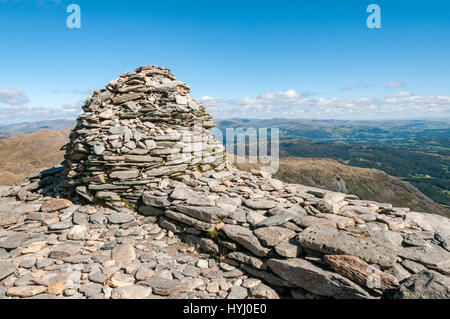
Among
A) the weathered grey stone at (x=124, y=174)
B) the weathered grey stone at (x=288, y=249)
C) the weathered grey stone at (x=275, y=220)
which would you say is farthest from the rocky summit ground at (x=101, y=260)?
the weathered grey stone at (x=275, y=220)

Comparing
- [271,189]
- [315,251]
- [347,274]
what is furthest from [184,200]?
[347,274]

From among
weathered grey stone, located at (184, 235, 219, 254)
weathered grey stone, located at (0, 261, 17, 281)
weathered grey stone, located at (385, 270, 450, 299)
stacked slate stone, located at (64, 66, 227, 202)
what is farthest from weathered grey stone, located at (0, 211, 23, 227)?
weathered grey stone, located at (385, 270, 450, 299)

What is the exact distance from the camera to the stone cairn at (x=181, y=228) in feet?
21.6

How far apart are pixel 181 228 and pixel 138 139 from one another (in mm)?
5658

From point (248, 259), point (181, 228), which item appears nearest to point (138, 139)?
point (181, 228)

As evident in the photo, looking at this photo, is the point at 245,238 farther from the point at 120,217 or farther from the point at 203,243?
the point at 120,217

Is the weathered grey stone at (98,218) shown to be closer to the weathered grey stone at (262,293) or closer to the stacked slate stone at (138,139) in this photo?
the stacked slate stone at (138,139)

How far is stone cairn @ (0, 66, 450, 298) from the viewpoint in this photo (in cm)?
660

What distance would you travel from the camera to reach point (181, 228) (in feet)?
32.6

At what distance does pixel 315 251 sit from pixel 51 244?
9946 mm

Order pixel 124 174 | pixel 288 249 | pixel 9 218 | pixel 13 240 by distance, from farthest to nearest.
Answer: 1. pixel 124 174
2. pixel 9 218
3. pixel 13 240
4. pixel 288 249

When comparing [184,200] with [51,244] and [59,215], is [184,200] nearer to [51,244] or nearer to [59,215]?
[51,244]

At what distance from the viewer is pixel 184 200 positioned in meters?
10.4

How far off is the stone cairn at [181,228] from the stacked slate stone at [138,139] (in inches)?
2.8
